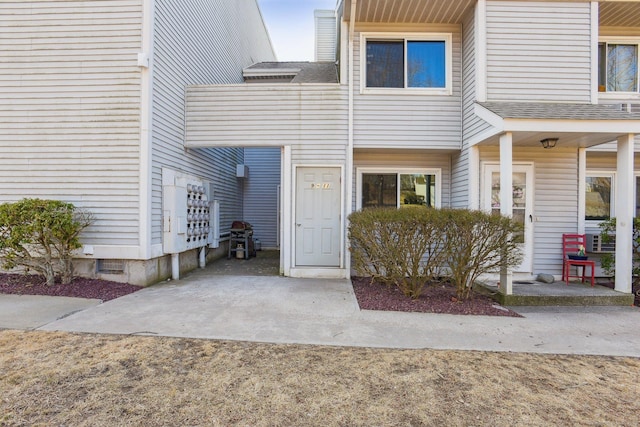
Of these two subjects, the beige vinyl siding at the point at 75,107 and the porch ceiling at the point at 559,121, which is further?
the beige vinyl siding at the point at 75,107

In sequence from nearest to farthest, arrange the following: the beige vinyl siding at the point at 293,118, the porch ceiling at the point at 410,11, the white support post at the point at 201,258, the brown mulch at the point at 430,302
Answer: the brown mulch at the point at 430,302, the porch ceiling at the point at 410,11, the beige vinyl siding at the point at 293,118, the white support post at the point at 201,258

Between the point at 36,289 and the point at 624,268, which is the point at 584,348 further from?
the point at 36,289

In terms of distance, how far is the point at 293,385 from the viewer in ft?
8.68

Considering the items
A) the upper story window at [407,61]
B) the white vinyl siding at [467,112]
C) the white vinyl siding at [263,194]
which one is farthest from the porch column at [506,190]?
the white vinyl siding at [263,194]

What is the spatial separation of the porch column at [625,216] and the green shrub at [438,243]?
1.81 metres

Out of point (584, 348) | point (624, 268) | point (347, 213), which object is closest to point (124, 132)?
point (347, 213)

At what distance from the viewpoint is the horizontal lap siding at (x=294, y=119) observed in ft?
22.0

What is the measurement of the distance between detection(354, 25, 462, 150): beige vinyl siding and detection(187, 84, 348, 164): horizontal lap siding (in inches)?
18.2

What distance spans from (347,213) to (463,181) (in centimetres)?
238

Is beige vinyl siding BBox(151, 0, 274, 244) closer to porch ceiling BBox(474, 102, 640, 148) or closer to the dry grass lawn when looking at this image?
the dry grass lawn

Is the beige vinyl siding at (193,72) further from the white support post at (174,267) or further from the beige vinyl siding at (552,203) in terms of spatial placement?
the beige vinyl siding at (552,203)

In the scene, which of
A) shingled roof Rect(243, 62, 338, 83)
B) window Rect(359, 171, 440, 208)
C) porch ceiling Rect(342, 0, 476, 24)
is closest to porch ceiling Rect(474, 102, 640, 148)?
window Rect(359, 171, 440, 208)

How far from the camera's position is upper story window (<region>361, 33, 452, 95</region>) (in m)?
6.71

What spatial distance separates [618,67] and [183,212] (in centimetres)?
933
